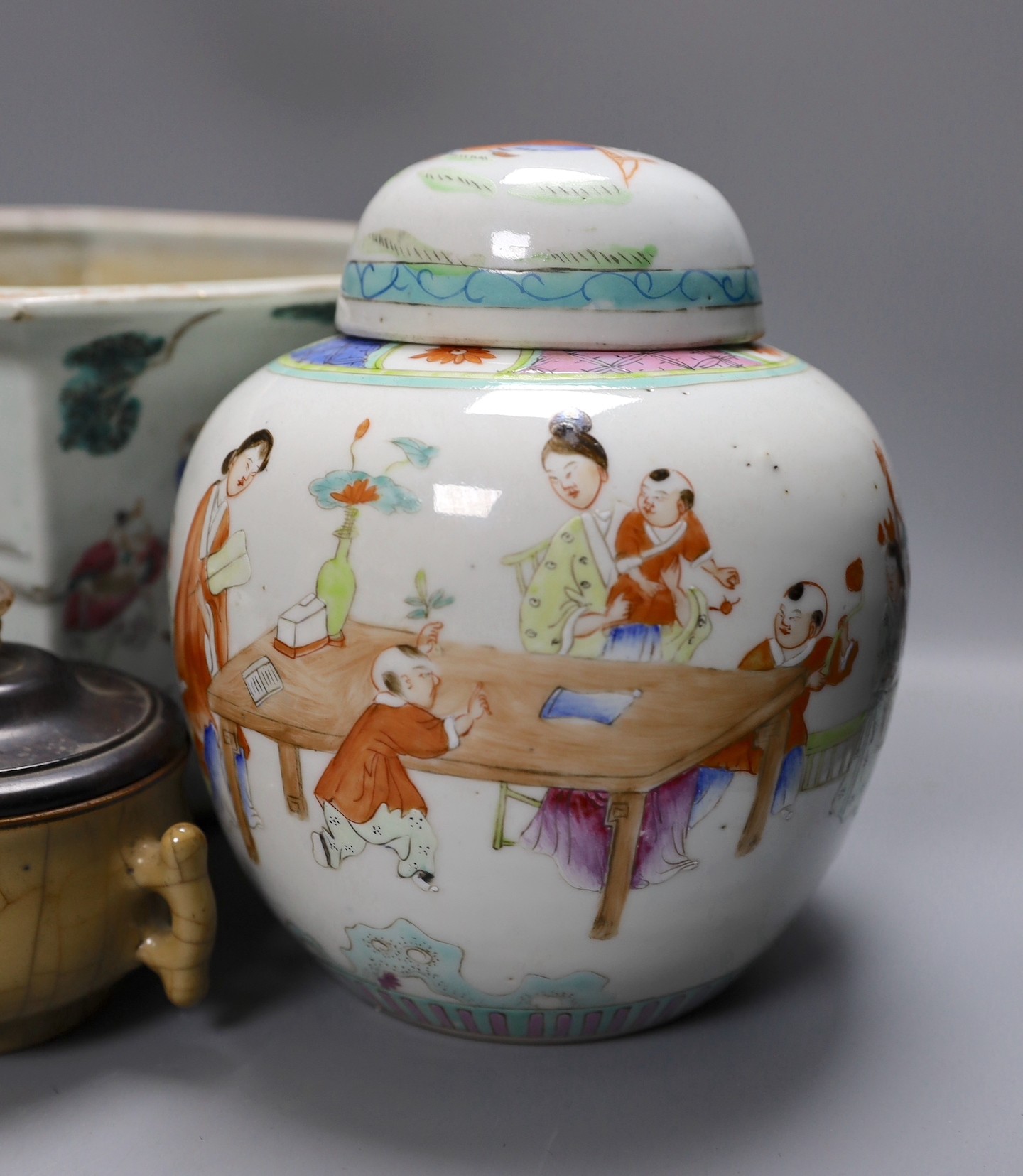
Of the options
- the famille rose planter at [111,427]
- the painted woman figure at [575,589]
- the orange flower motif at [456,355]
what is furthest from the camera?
the famille rose planter at [111,427]

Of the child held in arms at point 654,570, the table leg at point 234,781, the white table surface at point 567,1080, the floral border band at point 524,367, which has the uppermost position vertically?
the floral border band at point 524,367

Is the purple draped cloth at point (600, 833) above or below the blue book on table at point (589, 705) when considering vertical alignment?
below

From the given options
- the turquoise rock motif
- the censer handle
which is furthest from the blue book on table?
the censer handle

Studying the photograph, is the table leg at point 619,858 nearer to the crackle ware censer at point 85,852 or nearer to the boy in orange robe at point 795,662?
the boy in orange robe at point 795,662

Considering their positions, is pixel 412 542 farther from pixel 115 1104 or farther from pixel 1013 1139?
pixel 1013 1139

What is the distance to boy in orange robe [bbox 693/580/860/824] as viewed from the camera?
118 cm

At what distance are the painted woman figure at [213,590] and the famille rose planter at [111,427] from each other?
11.8 inches

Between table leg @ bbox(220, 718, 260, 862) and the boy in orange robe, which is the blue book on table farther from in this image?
table leg @ bbox(220, 718, 260, 862)

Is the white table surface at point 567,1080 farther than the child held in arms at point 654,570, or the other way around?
the white table surface at point 567,1080

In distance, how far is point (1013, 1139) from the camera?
1.28m

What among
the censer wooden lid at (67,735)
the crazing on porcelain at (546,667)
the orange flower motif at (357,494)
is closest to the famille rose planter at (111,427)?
the censer wooden lid at (67,735)

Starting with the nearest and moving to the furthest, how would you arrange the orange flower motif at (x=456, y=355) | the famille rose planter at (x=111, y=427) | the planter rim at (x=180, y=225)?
the orange flower motif at (x=456, y=355)
the famille rose planter at (x=111, y=427)
the planter rim at (x=180, y=225)

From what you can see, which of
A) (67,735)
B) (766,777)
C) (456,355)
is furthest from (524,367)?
(67,735)

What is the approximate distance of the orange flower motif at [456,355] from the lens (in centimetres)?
123
